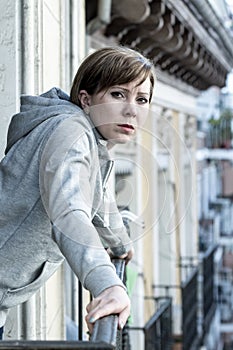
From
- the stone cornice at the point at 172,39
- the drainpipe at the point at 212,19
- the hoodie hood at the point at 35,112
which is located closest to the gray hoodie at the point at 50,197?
the hoodie hood at the point at 35,112

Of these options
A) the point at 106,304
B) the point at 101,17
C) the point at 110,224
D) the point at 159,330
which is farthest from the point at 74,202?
the point at 159,330

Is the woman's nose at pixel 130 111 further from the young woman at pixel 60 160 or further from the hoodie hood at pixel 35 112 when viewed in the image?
the hoodie hood at pixel 35 112

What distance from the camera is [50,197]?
2.57 meters

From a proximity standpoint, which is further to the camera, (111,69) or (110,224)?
(110,224)

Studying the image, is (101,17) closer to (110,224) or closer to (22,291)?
(110,224)

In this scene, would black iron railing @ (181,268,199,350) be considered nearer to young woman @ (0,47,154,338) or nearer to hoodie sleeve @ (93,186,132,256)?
hoodie sleeve @ (93,186,132,256)

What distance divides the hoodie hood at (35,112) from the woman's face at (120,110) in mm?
66

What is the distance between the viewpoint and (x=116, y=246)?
369 centimetres

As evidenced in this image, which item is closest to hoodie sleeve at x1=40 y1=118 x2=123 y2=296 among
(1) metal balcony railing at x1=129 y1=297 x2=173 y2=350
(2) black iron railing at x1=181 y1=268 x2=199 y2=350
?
(1) metal balcony railing at x1=129 y1=297 x2=173 y2=350

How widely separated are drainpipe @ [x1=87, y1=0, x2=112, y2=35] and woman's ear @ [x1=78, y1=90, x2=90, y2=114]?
178 inches

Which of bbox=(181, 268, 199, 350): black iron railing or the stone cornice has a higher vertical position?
the stone cornice

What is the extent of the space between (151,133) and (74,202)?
76cm

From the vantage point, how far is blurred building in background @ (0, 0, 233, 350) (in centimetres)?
415

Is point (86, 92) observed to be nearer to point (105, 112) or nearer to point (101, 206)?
point (105, 112)
